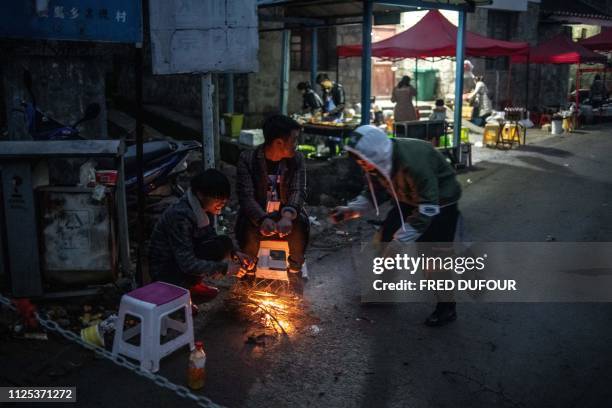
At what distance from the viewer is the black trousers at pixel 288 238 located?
577cm

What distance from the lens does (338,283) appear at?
6207 mm

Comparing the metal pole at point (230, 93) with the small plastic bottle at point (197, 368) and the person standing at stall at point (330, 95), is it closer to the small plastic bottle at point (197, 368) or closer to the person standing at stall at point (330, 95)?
the person standing at stall at point (330, 95)

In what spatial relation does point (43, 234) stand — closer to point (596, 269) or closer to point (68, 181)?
point (68, 181)

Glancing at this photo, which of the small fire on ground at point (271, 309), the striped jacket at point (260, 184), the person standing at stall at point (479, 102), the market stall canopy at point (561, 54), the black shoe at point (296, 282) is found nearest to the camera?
the small fire on ground at point (271, 309)

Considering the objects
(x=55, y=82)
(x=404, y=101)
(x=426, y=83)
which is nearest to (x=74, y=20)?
(x=55, y=82)

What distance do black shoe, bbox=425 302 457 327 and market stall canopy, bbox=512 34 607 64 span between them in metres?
15.1

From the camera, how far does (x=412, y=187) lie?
4.73 m

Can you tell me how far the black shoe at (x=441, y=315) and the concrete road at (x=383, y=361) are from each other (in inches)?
2.6

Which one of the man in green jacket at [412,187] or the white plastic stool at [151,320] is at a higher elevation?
the man in green jacket at [412,187]

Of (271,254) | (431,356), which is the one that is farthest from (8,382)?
(431,356)

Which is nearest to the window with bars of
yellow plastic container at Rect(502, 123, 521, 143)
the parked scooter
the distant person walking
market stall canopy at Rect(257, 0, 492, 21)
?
market stall canopy at Rect(257, 0, 492, 21)

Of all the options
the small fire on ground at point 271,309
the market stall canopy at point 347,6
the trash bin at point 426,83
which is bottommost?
the small fire on ground at point 271,309

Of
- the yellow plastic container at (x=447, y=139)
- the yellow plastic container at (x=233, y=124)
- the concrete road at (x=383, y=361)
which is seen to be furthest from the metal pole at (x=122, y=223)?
the yellow plastic container at (x=447, y=139)

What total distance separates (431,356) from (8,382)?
10.3ft
